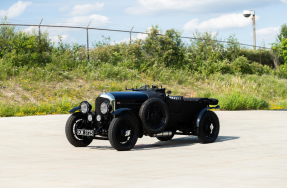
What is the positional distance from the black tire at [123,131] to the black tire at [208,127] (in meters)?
1.96

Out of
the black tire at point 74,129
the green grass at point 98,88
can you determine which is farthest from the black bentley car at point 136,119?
the green grass at point 98,88

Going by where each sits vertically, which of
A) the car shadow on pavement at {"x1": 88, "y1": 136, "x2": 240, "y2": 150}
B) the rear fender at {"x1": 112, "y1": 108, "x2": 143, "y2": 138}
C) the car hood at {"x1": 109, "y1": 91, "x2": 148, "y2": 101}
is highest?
the car hood at {"x1": 109, "y1": 91, "x2": 148, "y2": 101}

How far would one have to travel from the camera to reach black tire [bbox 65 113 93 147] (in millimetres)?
9266

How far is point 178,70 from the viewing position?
104ft

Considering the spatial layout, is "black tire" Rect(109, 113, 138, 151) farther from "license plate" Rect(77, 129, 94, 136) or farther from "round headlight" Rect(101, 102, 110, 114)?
"license plate" Rect(77, 129, 94, 136)

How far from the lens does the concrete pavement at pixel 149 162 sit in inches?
220

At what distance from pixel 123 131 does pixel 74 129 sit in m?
1.36

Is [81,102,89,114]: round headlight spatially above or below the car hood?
below

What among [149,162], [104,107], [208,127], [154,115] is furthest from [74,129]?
[208,127]

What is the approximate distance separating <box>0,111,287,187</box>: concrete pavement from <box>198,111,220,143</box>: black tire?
0.25m

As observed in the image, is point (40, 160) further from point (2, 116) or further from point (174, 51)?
point (174, 51)

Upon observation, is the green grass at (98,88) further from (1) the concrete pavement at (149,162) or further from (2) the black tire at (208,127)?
(2) the black tire at (208,127)

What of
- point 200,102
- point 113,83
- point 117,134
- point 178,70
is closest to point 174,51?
point 178,70

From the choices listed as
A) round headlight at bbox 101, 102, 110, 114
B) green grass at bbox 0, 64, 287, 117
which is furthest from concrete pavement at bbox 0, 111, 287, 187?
green grass at bbox 0, 64, 287, 117
